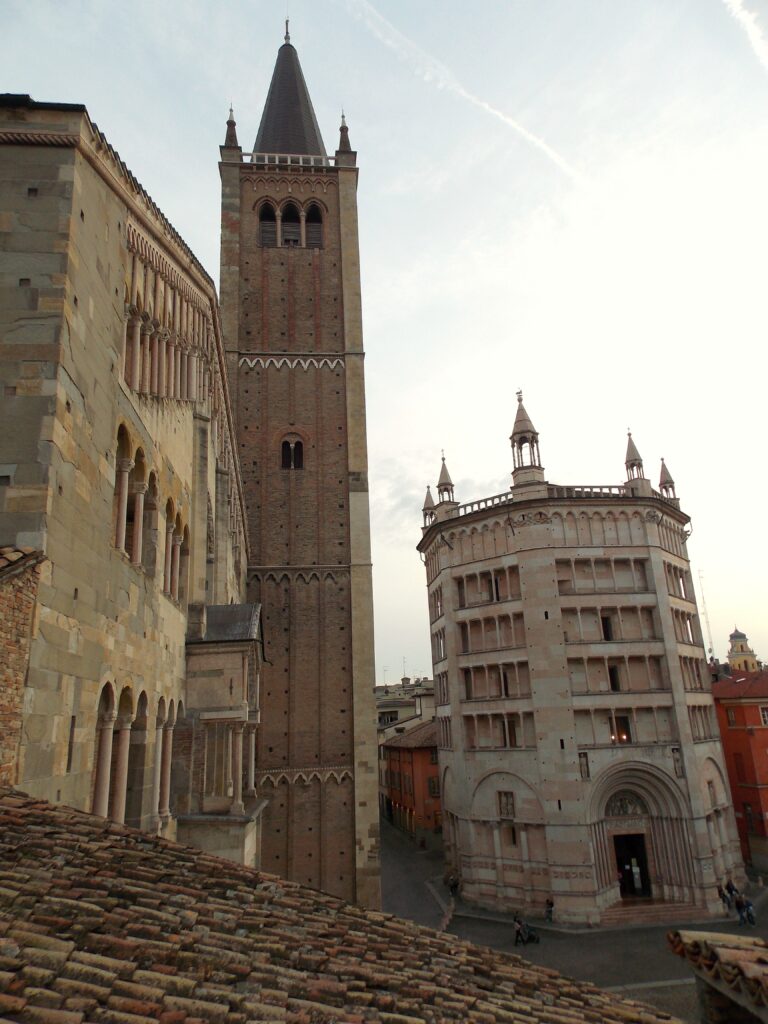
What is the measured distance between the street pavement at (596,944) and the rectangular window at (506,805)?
3561 mm

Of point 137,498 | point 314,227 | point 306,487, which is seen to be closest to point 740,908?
point 306,487

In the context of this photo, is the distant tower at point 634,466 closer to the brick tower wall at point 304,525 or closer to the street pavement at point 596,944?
the brick tower wall at point 304,525

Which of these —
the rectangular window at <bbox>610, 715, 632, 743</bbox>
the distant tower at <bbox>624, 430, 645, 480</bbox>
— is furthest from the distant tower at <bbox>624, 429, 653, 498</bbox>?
the rectangular window at <bbox>610, 715, 632, 743</bbox>

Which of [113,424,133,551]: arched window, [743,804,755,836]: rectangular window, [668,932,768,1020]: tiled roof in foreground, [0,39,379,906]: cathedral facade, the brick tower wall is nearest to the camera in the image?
[668,932,768,1020]: tiled roof in foreground

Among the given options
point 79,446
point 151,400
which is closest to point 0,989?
point 79,446

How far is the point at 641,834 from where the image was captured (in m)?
27.6

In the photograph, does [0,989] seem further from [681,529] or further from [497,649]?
[681,529]

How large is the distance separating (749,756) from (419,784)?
19.0m

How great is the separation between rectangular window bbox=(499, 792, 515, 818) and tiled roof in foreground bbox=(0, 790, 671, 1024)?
2384cm

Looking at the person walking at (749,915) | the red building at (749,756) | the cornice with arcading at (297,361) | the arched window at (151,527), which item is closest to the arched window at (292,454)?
the cornice with arcading at (297,361)

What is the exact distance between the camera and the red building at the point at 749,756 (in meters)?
33.0

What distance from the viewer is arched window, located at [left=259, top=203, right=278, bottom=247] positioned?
→ 34250mm

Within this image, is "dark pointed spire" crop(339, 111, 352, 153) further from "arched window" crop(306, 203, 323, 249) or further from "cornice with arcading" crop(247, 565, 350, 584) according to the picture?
"cornice with arcading" crop(247, 565, 350, 584)

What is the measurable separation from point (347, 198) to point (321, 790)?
2735 cm
